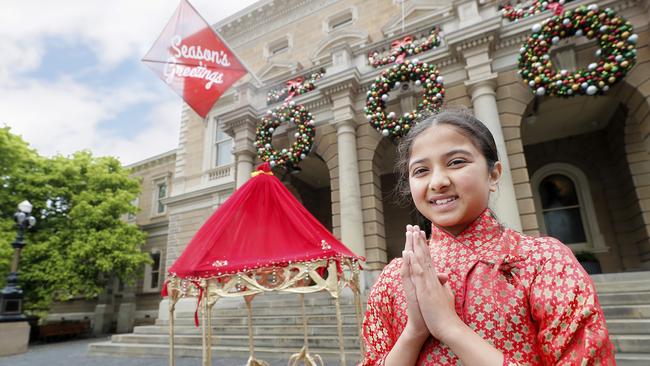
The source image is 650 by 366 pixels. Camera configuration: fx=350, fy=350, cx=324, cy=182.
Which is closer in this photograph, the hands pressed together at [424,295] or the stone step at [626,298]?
the hands pressed together at [424,295]

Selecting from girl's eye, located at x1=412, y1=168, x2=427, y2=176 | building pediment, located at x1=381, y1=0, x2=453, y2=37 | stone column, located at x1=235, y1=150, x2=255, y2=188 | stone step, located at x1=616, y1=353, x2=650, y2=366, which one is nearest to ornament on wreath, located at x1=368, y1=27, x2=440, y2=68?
building pediment, located at x1=381, y1=0, x2=453, y2=37

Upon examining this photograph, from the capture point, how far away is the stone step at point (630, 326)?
17.4 ft

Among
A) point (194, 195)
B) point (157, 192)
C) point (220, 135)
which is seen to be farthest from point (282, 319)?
point (157, 192)

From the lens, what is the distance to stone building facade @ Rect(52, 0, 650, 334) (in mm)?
8508

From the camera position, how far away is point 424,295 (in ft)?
3.68

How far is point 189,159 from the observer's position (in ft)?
61.3

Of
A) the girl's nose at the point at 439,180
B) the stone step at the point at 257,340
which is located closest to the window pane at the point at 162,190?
the stone step at the point at 257,340

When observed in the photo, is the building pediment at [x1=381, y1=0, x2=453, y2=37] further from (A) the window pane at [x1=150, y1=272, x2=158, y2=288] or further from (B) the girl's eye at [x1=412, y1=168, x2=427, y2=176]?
(A) the window pane at [x1=150, y1=272, x2=158, y2=288]

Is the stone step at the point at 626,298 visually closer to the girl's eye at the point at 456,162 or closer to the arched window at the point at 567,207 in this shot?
the arched window at the point at 567,207

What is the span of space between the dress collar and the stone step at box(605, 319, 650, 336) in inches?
235

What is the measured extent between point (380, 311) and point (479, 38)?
9411 mm

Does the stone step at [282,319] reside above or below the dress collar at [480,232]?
below

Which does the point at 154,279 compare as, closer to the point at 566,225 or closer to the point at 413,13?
the point at 413,13

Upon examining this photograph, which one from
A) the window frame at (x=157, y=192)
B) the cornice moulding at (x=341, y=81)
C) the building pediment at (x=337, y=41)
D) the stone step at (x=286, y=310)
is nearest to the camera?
the stone step at (x=286, y=310)
